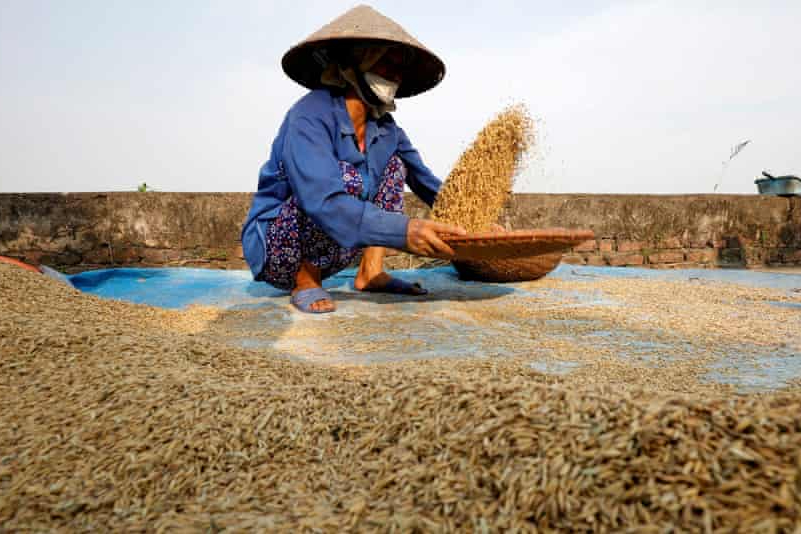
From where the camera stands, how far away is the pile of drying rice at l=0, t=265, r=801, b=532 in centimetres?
77

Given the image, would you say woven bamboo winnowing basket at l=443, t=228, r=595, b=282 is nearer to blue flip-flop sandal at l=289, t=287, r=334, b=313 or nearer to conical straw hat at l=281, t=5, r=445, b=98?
blue flip-flop sandal at l=289, t=287, r=334, b=313

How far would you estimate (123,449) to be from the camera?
105 centimetres

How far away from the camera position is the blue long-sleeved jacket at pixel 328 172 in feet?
7.20

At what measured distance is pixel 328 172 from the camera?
2248 mm

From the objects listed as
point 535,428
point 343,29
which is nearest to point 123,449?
point 535,428

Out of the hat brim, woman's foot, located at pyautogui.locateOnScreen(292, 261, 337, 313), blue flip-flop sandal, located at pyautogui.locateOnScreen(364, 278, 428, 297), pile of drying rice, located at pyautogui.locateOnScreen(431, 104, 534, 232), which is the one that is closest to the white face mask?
the hat brim

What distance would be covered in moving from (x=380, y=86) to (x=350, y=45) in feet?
0.73

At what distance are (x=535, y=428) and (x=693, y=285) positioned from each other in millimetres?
2937

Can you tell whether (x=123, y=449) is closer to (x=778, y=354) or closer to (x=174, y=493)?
(x=174, y=493)

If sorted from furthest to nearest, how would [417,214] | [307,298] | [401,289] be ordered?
[417,214], [401,289], [307,298]

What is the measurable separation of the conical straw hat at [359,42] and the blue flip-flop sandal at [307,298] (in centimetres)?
100

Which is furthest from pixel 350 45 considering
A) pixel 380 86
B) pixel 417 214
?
pixel 417 214

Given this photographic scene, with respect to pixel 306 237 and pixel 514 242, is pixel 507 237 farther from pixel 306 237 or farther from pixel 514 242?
pixel 306 237

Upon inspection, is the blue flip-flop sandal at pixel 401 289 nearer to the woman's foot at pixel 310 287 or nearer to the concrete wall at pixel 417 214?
the woman's foot at pixel 310 287
